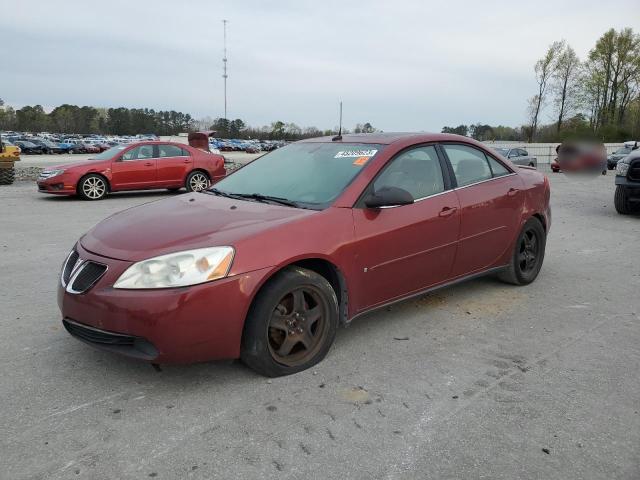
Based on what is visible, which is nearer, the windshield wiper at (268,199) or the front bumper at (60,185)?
the windshield wiper at (268,199)

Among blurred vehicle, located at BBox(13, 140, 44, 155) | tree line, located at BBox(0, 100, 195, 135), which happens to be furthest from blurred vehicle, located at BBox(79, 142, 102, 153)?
tree line, located at BBox(0, 100, 195, 135)

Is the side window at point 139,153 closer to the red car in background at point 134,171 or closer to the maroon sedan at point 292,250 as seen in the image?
the red car in background at point 134,171

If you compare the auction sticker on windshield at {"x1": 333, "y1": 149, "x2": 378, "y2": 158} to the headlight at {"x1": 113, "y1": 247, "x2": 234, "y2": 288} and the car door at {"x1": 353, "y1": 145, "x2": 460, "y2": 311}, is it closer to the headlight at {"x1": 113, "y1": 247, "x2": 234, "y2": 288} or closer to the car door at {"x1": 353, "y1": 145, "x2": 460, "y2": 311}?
the car door at {"x1": 353, "y1": 145, "x2": 460, "y2": 311}

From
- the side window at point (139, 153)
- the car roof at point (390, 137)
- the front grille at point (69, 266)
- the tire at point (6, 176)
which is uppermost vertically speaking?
the car roof at point (390, 137)

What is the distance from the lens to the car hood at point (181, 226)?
10.3ft

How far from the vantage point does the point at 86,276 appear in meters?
3.18

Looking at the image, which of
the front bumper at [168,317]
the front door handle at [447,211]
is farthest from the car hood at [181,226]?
the front door handle at [447,211]

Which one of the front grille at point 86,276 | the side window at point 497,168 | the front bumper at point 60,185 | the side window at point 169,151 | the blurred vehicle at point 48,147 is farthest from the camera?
the blurred vehicle at point 48,147

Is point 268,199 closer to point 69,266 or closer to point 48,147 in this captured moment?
point 69,266

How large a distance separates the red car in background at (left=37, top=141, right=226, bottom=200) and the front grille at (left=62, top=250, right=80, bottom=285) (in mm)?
10263

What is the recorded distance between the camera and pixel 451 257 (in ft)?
14.3

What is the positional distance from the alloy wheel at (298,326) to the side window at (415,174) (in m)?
0.98

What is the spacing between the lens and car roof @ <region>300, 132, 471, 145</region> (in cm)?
431

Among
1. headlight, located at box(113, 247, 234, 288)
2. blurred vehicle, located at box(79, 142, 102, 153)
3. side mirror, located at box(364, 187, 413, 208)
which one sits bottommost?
blurred vehicle, located at box(79, 142, 102, 153)
